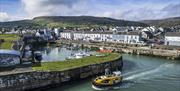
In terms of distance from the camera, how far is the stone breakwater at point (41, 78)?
31328mm

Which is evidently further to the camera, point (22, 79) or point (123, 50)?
point (123, 50)

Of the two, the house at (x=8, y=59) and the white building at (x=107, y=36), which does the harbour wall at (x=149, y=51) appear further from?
the house at (x=8, y=59)

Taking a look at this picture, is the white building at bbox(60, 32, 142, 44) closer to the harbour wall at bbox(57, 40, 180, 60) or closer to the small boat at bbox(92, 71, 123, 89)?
the harbour wall at bbox(57, 40, 180, 60)

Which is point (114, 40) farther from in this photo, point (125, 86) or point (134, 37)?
point (125, 86)

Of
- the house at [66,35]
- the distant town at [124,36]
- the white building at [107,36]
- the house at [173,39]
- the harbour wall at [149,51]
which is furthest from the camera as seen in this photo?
the house at [66,35]

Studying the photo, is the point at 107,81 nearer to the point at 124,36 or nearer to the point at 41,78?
the point at 41,78

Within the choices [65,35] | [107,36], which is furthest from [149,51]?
[65,35]

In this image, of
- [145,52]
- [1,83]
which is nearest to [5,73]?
[1,83]

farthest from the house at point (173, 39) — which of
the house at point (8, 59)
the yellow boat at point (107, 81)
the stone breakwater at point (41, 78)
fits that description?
the house at point (8, 59)

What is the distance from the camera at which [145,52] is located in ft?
230

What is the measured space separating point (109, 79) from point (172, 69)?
17.1 meters

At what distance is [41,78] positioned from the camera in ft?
111

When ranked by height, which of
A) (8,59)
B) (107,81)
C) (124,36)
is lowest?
(107,81)

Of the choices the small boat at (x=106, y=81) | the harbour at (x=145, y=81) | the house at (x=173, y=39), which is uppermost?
the house at (x=173, y=39)
